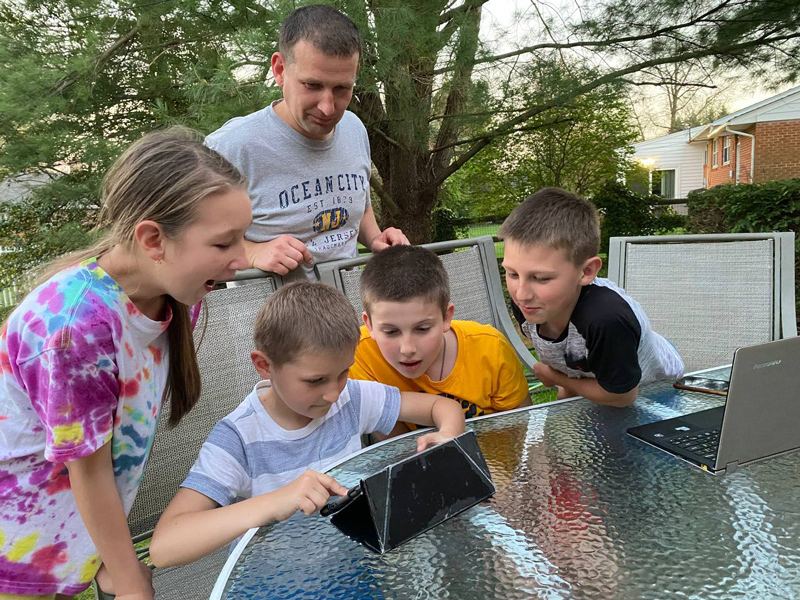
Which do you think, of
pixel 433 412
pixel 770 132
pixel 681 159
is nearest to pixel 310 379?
pixel 433 412

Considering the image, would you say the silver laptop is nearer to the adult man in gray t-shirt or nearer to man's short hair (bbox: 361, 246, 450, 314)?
man's short hair (bbox: 361, 246, 450, 314)

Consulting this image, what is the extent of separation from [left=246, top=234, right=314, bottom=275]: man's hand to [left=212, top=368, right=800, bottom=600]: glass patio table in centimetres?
75

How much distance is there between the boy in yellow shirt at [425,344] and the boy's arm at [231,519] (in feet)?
2.08

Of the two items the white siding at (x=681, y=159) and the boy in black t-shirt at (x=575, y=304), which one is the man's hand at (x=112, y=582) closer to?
the boy in black t-shirt at (x=575, y=304)

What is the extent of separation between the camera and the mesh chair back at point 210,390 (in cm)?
165

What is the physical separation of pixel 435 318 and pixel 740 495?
84cm

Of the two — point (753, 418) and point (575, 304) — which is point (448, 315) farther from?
point (753, 418)

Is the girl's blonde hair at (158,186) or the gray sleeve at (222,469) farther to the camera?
the gray sleeve at (222,469)

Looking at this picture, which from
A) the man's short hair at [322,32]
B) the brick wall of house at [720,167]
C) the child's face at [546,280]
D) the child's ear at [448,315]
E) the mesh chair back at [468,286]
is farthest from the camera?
the brick wall of house at [720,167]

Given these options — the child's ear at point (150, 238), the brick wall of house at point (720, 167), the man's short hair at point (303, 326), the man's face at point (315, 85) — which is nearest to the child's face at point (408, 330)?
the man's short hair at point (303, 326)

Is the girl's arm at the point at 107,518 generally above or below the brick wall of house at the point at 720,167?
below

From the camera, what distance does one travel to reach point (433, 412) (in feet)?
5.12

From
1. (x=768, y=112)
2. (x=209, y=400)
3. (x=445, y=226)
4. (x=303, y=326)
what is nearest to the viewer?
(x=303, y=326)

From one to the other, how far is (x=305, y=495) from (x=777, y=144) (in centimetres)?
1850
